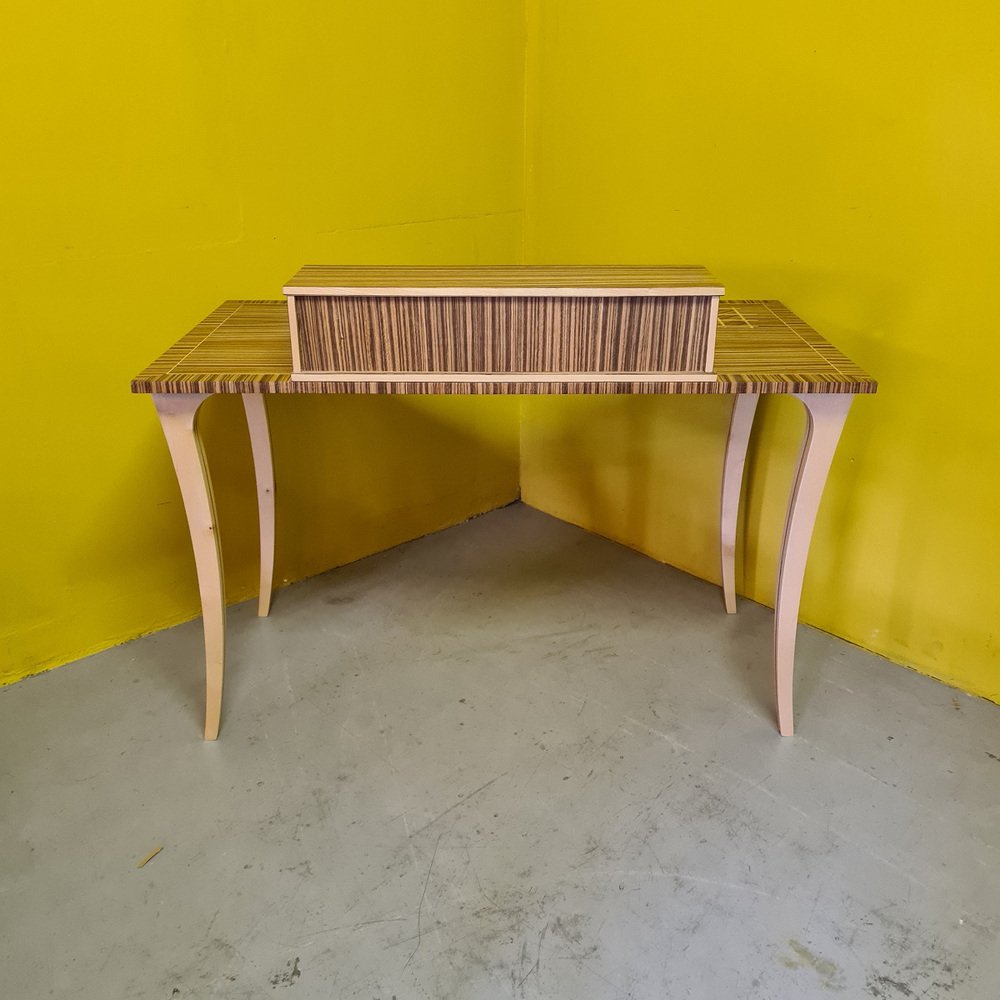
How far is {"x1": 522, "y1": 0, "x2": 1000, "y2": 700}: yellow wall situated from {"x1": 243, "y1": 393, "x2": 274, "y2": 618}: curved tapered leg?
741 mm

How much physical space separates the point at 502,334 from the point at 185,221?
0.70m

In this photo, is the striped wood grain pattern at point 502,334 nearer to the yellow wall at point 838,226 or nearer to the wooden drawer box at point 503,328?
the wooden drawer box at point 503,328

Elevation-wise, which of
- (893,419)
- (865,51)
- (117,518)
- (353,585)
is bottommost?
(353,585)

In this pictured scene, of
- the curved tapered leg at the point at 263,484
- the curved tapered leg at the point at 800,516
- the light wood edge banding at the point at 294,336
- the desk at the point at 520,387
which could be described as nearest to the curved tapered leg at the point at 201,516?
the desk at the point at 520,387

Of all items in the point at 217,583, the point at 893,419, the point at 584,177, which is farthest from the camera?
the point at 584,177

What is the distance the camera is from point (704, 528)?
1805mm

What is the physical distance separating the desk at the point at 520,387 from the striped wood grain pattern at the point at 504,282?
0.37 feet

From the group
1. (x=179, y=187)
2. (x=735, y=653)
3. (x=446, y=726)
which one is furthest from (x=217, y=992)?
(x=179, y=187)

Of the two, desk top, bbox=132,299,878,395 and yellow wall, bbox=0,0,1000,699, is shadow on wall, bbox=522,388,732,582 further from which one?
desk top, bbox=132,299,878,395

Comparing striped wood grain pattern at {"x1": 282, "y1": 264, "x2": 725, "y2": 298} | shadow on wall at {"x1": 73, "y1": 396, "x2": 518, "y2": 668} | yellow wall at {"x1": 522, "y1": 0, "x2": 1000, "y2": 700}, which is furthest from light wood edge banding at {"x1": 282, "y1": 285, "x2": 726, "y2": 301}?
shadow on wall at {"x1": 73, "y1": 396, "x2": 518, "y2": 668}

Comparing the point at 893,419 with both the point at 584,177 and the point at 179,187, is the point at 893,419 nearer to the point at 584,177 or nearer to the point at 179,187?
the point at 584,177

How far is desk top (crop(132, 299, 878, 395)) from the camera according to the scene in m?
1.11

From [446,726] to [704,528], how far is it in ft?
2.32

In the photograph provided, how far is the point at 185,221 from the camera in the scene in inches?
58.7
